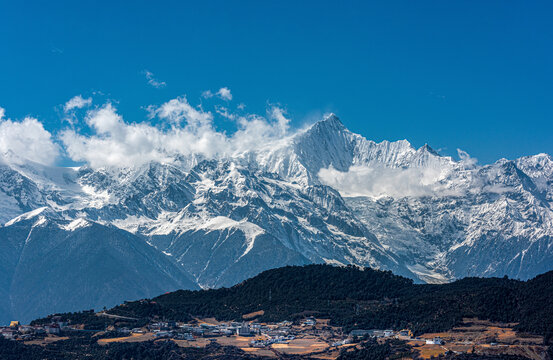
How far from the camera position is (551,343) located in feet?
655

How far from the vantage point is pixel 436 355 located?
198875 millimetres

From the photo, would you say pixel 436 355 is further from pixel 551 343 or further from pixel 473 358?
pixel 551 343

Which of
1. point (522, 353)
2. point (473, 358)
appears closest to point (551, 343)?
point (522, 353)

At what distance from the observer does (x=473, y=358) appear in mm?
192125

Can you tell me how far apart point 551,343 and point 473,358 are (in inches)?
861

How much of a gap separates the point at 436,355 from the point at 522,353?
65.4ft

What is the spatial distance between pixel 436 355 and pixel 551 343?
1098 inches

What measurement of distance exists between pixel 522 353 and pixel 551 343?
9.05m

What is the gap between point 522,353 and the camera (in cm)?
19575

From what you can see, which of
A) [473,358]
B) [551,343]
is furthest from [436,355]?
[551,343]

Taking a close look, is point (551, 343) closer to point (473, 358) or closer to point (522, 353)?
Answer: point (522, 353)

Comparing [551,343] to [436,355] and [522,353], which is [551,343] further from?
[436,355]
